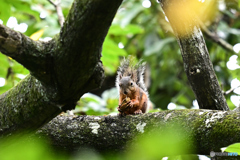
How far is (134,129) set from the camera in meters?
2.38

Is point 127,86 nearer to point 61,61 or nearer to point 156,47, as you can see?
point 156,47

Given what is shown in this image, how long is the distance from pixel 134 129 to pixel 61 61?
0.90 metres

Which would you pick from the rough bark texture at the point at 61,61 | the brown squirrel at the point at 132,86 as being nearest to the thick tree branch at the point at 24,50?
the rough bark texture at the point at 61,61

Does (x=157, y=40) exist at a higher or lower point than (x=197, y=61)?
higher

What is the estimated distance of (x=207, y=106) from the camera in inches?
115

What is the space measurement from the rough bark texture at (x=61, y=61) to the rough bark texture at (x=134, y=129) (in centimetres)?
47

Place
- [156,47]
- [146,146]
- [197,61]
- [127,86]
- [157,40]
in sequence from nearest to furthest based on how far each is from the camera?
[146,146]
[197,61]
[127,86]
[156,47]
[157,40]

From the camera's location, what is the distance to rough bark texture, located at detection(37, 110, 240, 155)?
80.0 inches

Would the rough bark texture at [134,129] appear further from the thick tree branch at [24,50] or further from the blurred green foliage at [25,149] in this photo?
the thick tree branch at [24,50]

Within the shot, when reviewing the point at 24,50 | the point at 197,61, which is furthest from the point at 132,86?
the point at 24,50

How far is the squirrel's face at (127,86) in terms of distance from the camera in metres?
3.74

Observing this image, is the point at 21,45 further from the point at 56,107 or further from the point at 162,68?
the point at 162,68

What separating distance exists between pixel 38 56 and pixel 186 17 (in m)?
1.33

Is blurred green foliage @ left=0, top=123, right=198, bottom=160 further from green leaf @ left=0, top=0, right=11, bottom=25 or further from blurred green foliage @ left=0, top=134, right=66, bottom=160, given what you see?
green leaf @ left=0, top=0, right=11, bottom=25
